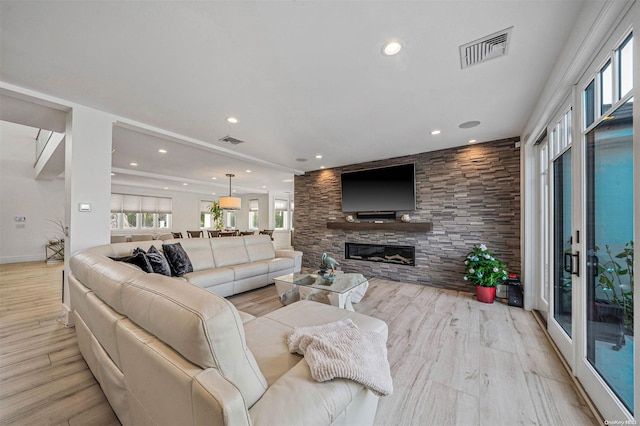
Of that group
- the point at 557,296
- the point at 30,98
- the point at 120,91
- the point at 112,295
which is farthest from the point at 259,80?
the point at 557,296

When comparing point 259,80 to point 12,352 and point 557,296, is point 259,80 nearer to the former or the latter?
point 12,352

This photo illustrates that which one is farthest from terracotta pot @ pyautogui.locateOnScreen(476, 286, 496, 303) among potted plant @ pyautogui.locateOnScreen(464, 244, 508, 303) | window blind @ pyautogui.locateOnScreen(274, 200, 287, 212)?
window blind @ pyautogui.locateOnScreen(274, 200, 287, 212)

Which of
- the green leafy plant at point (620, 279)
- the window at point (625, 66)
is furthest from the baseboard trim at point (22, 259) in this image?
the window at point (625, 66)

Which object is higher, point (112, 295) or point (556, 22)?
point (556, 22)

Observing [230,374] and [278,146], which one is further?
[278,146]

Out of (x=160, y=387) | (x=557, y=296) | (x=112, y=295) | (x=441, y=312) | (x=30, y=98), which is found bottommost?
(x=441, y=312)

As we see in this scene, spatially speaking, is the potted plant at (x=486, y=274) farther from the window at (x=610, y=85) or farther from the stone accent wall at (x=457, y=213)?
the window at (x=610, y=85)

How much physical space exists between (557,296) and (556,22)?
2.42 meters

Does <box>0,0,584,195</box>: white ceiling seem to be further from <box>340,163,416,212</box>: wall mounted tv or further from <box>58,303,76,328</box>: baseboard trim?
<box>58,303,76,328</box>: baseboard trim

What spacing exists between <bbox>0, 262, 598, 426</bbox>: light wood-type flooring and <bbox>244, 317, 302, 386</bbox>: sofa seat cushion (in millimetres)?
748

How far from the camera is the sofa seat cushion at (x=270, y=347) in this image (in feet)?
3.80

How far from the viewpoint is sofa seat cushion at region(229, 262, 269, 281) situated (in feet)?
12.5

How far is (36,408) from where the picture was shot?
59.7 inches

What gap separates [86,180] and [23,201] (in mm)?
6320
